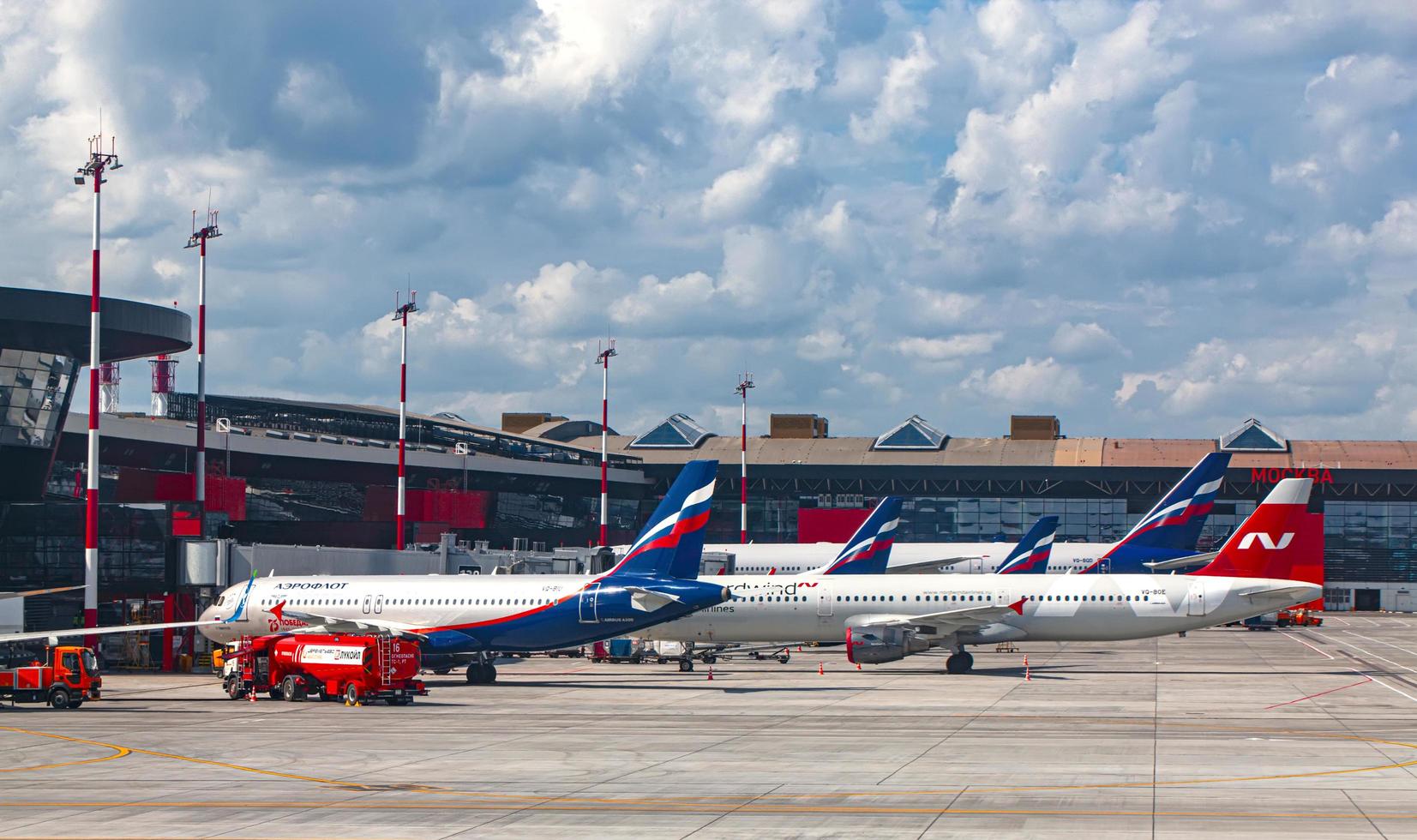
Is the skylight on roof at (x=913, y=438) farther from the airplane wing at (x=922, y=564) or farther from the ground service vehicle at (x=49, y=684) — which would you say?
the ground service vehicle at (x=49, y=684)

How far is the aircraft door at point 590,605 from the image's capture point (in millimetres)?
51500

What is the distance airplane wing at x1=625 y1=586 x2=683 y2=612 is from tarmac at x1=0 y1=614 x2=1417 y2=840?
2911 mm

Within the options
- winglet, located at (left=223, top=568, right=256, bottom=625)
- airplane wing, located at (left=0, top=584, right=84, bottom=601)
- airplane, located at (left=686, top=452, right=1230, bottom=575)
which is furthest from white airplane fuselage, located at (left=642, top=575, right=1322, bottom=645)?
airplane wing, located at (left=0, top=584, right=84, bottom=601)

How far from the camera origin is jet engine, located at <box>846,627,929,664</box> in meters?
57.8

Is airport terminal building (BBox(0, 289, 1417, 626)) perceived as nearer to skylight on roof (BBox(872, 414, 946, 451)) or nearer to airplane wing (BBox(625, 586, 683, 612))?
skylight on roof (BBox(872, 414, 946, 451))

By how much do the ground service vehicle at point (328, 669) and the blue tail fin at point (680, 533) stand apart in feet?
28.9

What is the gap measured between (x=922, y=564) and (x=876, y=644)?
3554 cm

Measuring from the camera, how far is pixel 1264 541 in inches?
2295

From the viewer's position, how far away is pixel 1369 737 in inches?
1391

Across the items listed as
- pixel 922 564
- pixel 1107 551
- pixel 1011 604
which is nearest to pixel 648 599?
pixel 1011 604

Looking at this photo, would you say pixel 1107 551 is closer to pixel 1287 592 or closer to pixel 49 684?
pixel 1287 592

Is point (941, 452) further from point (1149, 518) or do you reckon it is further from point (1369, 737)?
point (1369, 737)

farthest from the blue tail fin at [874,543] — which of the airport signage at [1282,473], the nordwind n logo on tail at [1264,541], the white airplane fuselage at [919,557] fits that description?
the airport signage at [1282,473]

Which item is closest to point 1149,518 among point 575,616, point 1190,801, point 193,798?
point 575,616
